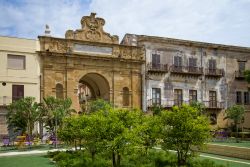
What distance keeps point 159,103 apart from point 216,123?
7.87 meters

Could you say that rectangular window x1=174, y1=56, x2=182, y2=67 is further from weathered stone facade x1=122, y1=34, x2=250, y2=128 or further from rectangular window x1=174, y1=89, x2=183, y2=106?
rectangular window x1=174, y1=89, x2=183, y2=106

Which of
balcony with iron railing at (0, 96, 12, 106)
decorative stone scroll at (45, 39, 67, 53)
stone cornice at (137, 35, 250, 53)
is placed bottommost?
balcony with iron railing at (0, 96, 12, 106)

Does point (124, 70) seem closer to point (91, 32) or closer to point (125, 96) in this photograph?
point (125, 96)

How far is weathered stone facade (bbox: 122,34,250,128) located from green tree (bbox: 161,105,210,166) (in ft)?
70.3

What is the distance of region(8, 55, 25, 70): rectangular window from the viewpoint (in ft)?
105

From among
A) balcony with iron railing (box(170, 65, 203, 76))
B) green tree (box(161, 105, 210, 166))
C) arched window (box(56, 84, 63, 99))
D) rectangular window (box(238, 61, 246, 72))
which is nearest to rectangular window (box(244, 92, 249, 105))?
rectangular window (box(238, 61, 246, 72))

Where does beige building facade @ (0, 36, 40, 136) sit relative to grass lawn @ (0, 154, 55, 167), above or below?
above

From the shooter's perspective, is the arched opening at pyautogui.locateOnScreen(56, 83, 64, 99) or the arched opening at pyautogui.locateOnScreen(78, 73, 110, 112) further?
the arched opening at pyautogui.locateOnScreen(78, 73, 110, 112)

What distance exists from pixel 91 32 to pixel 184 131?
22002mm

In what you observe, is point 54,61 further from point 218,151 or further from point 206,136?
point 206,136

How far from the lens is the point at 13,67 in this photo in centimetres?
3216

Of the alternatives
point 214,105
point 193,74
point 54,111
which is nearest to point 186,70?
point 193,74

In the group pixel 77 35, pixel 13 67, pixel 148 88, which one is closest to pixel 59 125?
pixel 13 67

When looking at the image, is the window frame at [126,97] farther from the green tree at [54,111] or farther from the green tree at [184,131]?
the green tree at [184,131]
